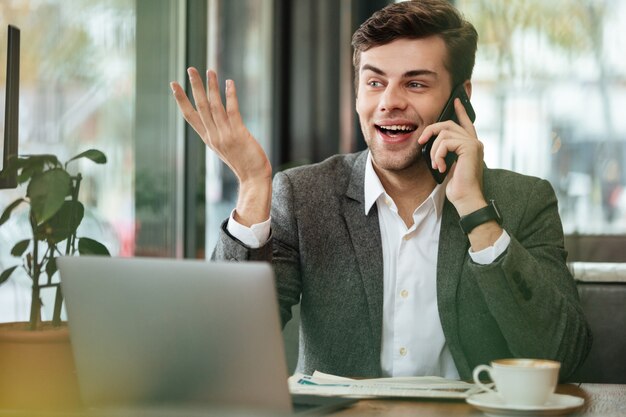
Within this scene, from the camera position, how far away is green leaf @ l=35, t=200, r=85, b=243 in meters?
1.70

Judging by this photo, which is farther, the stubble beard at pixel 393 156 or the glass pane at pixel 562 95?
the glass pane at pixel 562 95

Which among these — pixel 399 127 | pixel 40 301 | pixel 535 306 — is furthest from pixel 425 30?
pixel 40 301

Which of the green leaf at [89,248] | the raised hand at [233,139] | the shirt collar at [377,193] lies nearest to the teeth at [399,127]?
the shirt collar at [377,193]

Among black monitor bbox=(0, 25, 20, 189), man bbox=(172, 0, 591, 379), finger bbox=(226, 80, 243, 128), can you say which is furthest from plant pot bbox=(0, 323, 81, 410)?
finger bbox=(226, 80, 243, 128)

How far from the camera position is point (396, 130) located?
2.04 m

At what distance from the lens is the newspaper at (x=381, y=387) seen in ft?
4.59

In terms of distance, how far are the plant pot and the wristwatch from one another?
773 mm

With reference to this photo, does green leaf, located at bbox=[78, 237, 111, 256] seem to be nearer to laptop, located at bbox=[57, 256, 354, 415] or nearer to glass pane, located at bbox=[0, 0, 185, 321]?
glass pane, located at bbox=[0, 0, 185, 321]

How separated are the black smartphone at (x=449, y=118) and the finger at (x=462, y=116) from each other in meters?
0.01

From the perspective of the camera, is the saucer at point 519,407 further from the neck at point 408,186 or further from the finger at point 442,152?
the neck at point 408,186

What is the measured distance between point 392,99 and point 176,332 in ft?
3.31

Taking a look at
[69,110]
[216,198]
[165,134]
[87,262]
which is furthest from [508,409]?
[216,198]

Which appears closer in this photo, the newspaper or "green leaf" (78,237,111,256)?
the newspaper

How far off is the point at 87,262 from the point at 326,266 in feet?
2.82
